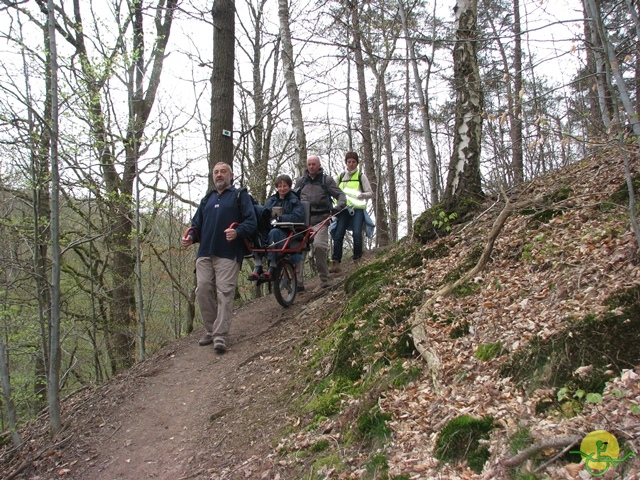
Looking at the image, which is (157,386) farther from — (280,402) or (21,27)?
(21,27)

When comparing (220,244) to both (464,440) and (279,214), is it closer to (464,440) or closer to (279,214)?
(279,214)

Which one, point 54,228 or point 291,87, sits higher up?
point 291,87

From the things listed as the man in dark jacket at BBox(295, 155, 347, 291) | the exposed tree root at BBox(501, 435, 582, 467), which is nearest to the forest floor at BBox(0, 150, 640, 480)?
the exposed tree root at BBox(501, 435, 582, 467)

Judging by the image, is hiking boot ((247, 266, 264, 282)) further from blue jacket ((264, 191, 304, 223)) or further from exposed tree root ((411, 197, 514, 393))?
exposed tree root ((411, 197, 514, 393))

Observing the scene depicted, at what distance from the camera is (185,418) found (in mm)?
5035

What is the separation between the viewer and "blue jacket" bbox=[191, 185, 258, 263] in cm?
615

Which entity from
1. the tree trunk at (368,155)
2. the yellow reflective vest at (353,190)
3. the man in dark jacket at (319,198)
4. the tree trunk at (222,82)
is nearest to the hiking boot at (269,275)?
the man in dark jacket at (319,198)

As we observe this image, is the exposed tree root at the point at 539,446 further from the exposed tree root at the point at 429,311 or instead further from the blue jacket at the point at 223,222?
the blue jacket at the point at 223,222

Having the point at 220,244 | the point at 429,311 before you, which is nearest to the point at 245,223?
the point at 220,244

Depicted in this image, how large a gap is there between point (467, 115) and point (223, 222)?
3.38 meters

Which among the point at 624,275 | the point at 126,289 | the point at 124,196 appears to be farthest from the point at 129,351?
the point at 624,275

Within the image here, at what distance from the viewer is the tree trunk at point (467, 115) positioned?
6020 mm

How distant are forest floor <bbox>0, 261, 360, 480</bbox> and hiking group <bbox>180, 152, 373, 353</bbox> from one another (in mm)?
552

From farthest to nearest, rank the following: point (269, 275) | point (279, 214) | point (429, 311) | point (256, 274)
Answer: point (279, 214)
point (269, 275)
point (256, 274)
point (429, 311)
